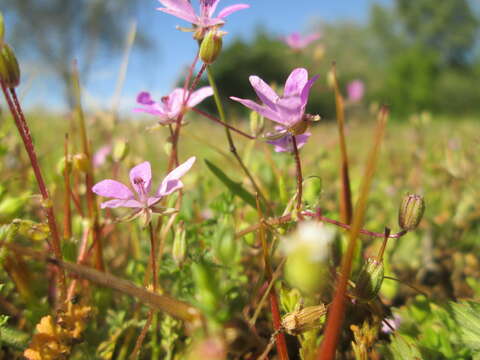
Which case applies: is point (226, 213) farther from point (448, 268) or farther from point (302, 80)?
point (448, 268)

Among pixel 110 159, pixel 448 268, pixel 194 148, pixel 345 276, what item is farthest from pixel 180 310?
pixel 194 148

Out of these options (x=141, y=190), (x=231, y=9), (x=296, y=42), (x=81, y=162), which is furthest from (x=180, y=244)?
(x=296, y=42)

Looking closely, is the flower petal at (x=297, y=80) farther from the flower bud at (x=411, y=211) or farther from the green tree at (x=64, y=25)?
the green tree at (x=64, y=25)

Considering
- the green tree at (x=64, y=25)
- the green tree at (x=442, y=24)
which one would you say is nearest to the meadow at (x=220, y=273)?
the green tree at (x=64, y=25)

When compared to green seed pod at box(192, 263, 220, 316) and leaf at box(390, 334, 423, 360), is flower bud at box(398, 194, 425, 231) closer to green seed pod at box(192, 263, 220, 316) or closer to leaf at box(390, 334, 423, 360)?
leaf at box(390, 334, 423, 360)

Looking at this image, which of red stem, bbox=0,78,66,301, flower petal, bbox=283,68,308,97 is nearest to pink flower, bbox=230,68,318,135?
flower petal, bbox=283,68,308,97
